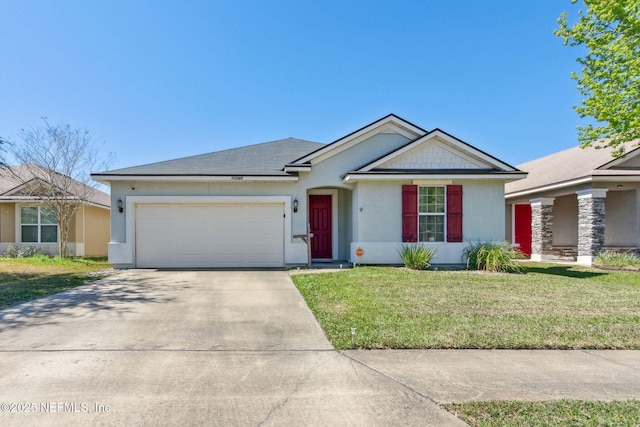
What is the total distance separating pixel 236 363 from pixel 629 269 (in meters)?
13.6

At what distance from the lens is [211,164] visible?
42.3 feet

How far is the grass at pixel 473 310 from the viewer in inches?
189

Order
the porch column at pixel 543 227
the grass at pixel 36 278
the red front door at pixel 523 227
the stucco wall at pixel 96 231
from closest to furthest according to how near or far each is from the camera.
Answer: the grass at pixel 36 278 → the porch column at pixel 543 227 → the red front door at pixel 523 227 → the stucco wall at pixel 96 231

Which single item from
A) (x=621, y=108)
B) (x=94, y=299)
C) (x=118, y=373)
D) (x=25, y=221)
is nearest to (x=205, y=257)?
(x=94, y=299)

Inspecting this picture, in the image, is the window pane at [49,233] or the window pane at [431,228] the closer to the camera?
the window pane at [431,228]

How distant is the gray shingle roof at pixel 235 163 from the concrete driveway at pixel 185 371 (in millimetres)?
5972

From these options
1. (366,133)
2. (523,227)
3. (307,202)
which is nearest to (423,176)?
(366,133)

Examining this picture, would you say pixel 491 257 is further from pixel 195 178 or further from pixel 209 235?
pixel 195 178

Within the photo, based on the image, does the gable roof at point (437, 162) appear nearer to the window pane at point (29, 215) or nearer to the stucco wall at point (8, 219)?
the window pane at point (29, 215)

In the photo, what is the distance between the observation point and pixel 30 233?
17.0 metres

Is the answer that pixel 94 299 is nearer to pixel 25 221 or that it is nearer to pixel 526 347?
pixel 526 347

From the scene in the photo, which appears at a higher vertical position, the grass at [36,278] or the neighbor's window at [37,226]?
the neighbor's window at [37,226]

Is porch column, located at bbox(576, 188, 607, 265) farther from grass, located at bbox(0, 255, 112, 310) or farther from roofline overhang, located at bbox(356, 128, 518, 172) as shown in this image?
grass, located at bbox(0, 255, 112, 310)

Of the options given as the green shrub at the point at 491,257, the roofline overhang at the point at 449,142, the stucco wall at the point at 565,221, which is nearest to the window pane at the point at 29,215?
the roofline overhang at the point at 449,142
